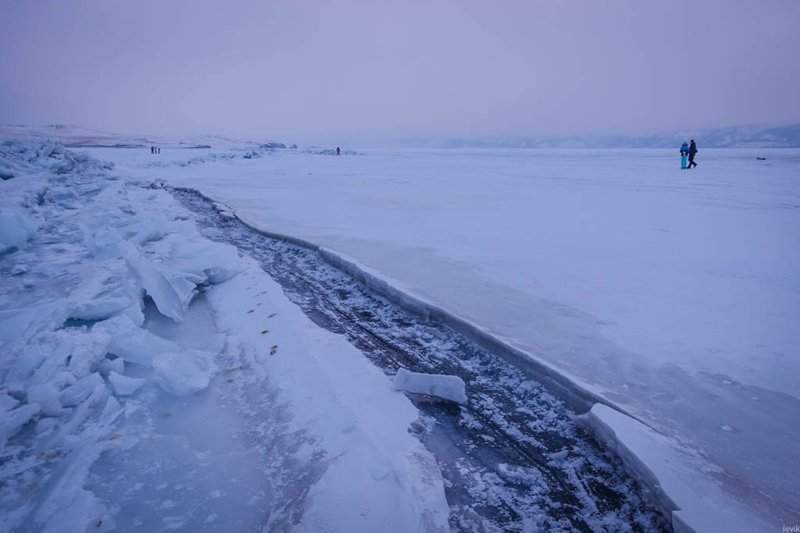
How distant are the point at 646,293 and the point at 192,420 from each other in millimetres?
3573

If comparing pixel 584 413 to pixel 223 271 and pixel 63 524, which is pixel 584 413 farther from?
pixel 223 271

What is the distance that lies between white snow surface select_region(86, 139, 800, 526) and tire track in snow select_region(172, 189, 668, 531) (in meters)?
0.29

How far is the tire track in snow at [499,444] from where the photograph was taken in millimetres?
1571

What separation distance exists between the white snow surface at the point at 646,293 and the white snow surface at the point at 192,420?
1.14 metres

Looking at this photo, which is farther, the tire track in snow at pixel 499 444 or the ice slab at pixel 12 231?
the ice slab at pixel 12 231

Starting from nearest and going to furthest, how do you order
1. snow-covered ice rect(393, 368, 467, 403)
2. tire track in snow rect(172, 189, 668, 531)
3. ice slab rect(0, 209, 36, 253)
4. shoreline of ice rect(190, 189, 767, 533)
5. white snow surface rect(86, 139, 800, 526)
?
shoreline of ice rect(190, 189, 767, 533), tire track in snow rect(172, 189, 668, 531), white snow surface rect(86, 139, 800, 526), snow-covered ice rect(393, 368, 467, 403), ice slab rect(0, 209, 36, 253)

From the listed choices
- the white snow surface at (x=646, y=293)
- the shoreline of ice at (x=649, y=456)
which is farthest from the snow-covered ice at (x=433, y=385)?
the white snow surface at (x=646, y=293)

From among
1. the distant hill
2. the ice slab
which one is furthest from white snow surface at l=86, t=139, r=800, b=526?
the distant hill

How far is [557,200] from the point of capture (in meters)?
9.15

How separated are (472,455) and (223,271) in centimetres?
337

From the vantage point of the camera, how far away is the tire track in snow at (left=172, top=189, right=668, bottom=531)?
157 cm

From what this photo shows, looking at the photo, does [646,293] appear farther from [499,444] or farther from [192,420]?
Result: [192,420]

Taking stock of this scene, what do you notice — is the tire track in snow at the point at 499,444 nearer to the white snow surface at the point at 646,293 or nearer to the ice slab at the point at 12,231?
the white snow surface at the point at 646,293

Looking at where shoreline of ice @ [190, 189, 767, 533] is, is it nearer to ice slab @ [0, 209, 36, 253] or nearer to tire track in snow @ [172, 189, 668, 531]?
tire track in snow @ [172, 189, 668, 531]
